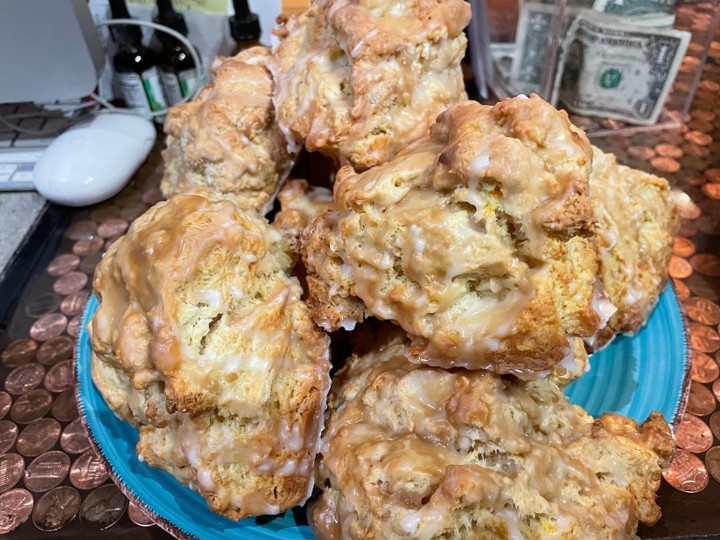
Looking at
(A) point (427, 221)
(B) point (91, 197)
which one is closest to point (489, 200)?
(A) point (427, 221)

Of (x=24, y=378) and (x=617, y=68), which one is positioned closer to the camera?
(x=24, y=378)

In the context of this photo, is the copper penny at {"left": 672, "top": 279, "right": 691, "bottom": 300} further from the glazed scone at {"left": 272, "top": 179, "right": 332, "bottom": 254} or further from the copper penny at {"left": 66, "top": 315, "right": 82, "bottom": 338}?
the copper penny at {"left": 66, "top": 315, "right": 82, "bottom": 338}

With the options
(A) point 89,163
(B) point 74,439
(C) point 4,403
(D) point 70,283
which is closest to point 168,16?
(A) point 89,163

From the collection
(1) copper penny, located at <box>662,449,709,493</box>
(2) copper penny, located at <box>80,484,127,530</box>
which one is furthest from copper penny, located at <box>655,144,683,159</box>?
(2) copper penny, located at <box>80,484,127,530</box>

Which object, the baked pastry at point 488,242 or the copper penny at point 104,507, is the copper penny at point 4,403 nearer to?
the copper penny at point 104,507

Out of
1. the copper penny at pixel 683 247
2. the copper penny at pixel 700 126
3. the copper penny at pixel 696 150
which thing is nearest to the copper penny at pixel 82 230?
the copper penny at pixel 683 247

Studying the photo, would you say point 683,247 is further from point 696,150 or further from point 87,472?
point 87,472
